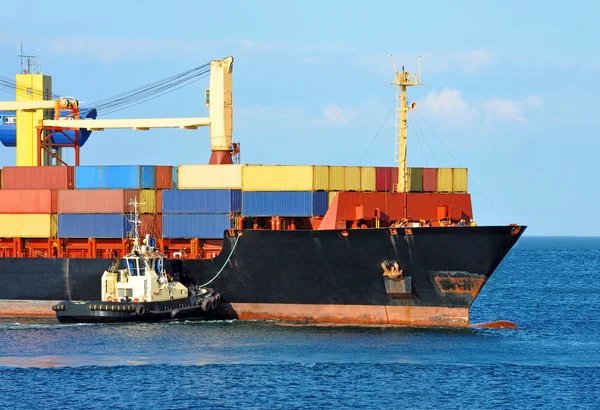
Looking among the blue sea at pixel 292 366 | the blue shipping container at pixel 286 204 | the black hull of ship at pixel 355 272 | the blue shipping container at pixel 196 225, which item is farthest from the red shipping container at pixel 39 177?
the blue shipping container at pixel 286 204

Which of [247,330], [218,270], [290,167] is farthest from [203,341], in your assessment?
[290,167]

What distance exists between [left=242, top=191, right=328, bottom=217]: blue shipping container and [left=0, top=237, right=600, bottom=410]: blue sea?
517cm

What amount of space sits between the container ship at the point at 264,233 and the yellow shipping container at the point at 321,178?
0.06m

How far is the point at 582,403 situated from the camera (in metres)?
35.3

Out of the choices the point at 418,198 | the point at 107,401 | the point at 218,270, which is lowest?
the point at 107,401

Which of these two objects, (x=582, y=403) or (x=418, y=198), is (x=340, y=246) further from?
(x=582, y=403)

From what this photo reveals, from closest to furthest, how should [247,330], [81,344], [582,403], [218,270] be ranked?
[582,403] → [81,344] → [247,330] → [218,270]

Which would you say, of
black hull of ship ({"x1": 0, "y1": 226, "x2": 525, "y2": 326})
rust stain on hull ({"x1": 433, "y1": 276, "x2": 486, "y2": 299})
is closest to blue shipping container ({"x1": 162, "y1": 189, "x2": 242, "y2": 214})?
black hull of ship ({"x1": 0, "y1": 226, "x2": 525, "y2": 326})

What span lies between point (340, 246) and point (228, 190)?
6.42m

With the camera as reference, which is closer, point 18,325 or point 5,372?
point 5,372

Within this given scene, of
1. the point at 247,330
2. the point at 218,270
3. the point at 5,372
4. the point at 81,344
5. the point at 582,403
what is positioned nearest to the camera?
the point at 582,403

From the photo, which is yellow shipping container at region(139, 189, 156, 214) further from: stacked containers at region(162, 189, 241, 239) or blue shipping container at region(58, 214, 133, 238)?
blue shipping container at region(58, 214, 133, 238)

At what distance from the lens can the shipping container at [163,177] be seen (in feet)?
177

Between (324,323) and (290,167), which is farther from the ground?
(290,167)
